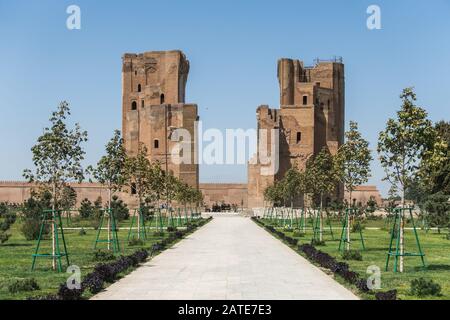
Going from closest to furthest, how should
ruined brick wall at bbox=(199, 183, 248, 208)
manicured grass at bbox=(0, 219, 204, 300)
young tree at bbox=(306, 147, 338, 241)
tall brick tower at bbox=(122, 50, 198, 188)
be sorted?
manicured grass at bbox=(0, 219, 204, 300) < young tree at bbox=(306, 147, 338, 241) < tall brick tower at bbox=(122, 50, 198, 188) < ruined brick wall at bbox=(199, 183, 248, 208)

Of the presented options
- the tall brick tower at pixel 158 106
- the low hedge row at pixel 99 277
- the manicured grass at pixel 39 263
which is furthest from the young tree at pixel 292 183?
the tall brick tower at pixel 158 106

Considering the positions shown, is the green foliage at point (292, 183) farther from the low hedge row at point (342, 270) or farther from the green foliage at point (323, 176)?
the low hedge row at point (342, 270)

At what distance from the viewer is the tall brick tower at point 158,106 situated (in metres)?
83.1

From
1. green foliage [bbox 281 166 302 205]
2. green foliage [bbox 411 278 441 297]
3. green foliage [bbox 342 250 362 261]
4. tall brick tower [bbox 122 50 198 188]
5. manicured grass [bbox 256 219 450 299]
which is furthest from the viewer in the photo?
tall brick tower [bbox 122 50 198 188]

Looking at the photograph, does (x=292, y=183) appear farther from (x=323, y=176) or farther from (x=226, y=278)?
(x=226, y=278)

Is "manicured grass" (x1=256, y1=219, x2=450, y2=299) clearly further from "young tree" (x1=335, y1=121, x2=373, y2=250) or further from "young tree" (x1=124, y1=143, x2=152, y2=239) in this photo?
"young tree" (x1=124, y1=143, x2=152, y2=239)

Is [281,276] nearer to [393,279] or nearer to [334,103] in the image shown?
[393,279]

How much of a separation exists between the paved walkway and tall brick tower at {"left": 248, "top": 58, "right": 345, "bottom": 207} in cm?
5670

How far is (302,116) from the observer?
275 feet

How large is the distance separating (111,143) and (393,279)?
13.5 metres

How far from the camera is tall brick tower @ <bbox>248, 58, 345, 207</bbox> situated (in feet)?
266

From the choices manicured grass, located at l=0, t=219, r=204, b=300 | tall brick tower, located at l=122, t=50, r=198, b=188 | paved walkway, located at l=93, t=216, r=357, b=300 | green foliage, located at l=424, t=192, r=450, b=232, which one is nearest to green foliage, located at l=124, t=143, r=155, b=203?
manicured grass, located at l=0, t=219, r=204, b=300

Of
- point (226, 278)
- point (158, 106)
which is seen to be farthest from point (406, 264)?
point (158, 106)

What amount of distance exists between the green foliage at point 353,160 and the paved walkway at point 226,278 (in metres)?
3.81
